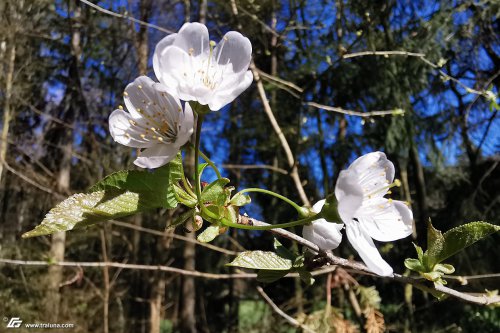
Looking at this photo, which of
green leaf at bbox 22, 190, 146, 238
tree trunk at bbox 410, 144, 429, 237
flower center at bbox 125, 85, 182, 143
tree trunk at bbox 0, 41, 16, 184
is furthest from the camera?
tree trunk at bbox 0, 41, 16, 184

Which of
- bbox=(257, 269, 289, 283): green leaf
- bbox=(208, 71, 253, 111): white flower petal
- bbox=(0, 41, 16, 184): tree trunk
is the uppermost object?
bbox=(0, 41, 16, 184): tree trunk

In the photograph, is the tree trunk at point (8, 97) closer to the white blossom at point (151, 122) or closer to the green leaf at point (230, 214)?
the white blossom at point (151, 122)

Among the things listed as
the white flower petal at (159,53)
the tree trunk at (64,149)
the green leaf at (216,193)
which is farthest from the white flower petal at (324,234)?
the tree trunk at (64,149)

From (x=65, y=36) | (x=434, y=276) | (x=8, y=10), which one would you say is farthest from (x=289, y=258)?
(x=65, y=36)

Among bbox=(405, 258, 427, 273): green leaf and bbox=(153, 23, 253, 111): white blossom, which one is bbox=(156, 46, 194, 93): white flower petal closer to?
bbox=(153, 23, 253, 111): white blossom

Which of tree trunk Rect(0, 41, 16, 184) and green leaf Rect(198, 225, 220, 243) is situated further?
tree trunk Rect(0, 41, 16, 184)

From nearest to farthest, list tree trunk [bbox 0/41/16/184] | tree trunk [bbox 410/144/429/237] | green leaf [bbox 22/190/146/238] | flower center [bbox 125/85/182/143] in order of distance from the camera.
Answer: green leaf [bbox 22/190/146/238]
flower center [bbox 125/85/182/143]
tree trunk [bbox 410/144/429/237]
tree trunk [bbox 0/41/16/184]

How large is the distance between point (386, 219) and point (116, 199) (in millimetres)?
285

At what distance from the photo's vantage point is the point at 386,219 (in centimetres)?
48

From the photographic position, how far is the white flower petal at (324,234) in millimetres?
445

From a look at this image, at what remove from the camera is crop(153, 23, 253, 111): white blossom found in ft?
1.35

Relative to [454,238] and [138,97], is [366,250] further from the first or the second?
[138,97]

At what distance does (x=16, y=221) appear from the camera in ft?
15.0

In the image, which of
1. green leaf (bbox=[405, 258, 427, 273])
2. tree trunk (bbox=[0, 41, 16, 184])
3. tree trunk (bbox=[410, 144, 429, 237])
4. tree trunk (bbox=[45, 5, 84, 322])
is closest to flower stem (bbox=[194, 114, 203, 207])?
green leaf (bbox=[405, 258, 427, 273])
